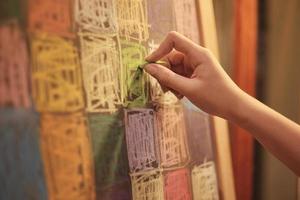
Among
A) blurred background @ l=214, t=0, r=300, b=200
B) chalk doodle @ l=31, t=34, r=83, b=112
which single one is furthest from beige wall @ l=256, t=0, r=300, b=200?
chalk doodle @ l=31, t=34, r=83, b=112

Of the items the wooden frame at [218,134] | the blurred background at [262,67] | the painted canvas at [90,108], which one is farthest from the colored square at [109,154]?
the blurred background at [262,67]

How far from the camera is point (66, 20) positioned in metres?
0.49

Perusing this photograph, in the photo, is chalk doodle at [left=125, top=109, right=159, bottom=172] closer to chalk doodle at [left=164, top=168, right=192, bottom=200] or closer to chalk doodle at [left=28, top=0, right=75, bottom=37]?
chalk doodle at [left=164, top=168, right=192, bottom=200]

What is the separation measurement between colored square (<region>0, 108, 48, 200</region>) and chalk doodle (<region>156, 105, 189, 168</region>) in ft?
0.90

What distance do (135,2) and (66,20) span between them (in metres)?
0.18

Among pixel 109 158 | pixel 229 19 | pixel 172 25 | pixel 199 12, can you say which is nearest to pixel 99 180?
pixel 109 158

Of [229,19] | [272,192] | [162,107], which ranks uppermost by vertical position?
[229,19]

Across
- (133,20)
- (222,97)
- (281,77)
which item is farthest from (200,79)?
(281,77)

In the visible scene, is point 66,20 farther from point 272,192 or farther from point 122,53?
point 272,192

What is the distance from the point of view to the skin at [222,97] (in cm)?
63

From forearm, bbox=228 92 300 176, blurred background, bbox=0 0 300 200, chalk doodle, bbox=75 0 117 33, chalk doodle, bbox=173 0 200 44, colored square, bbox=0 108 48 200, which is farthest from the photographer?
blurred background, bbox=0 0 300 200

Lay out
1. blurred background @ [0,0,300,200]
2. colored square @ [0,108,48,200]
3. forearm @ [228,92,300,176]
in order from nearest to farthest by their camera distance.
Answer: colored square @ [0,108,48,200] → forearm @ [228,92,300,176] → blurred background @ [0,0,300,200]

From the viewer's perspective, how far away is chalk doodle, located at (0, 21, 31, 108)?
0.41 m

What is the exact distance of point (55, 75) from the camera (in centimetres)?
47
